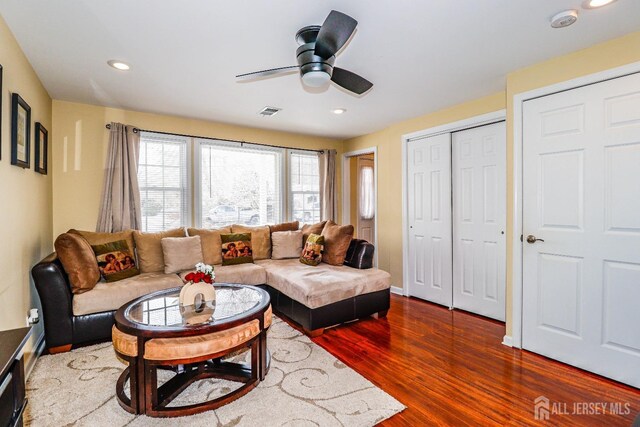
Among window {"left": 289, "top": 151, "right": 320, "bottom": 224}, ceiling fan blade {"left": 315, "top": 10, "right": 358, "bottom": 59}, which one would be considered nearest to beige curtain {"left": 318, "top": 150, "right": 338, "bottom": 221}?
window {"left": 289, "top": 151, "right": 320, "bottom": 224}

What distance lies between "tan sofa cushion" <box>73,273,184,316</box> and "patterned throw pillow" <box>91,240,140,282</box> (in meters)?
0.08

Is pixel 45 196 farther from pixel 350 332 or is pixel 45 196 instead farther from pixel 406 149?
pixel 406 149

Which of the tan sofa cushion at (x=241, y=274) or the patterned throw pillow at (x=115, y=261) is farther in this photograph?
the tan sofa cushion at (x=241, y=274)

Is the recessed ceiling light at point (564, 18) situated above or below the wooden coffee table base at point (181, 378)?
above

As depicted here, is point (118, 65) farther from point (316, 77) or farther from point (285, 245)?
point (285, 245)

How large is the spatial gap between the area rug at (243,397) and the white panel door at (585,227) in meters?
1.61

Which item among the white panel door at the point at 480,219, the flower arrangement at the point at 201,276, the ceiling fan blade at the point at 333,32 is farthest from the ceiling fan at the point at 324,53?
the white panel door at the point at 480,219

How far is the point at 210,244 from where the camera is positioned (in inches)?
156

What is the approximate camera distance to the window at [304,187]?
17.0ft

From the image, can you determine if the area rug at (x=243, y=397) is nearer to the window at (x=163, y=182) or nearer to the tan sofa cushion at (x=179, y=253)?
the tan sofa cushion at (x=179, y=253)

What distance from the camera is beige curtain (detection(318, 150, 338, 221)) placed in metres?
5.40

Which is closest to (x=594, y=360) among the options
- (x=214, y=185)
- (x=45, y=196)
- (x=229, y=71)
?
(x=229, y=71)

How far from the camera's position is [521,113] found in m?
2.74

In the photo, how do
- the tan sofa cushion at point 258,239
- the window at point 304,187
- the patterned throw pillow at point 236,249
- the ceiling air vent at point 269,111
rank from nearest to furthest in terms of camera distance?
the ceiling air vent at point 269,111 < the patterned throw pillow at point 236,249 < the tan sofa cushion at point 258,239 < the window at point 304,187
